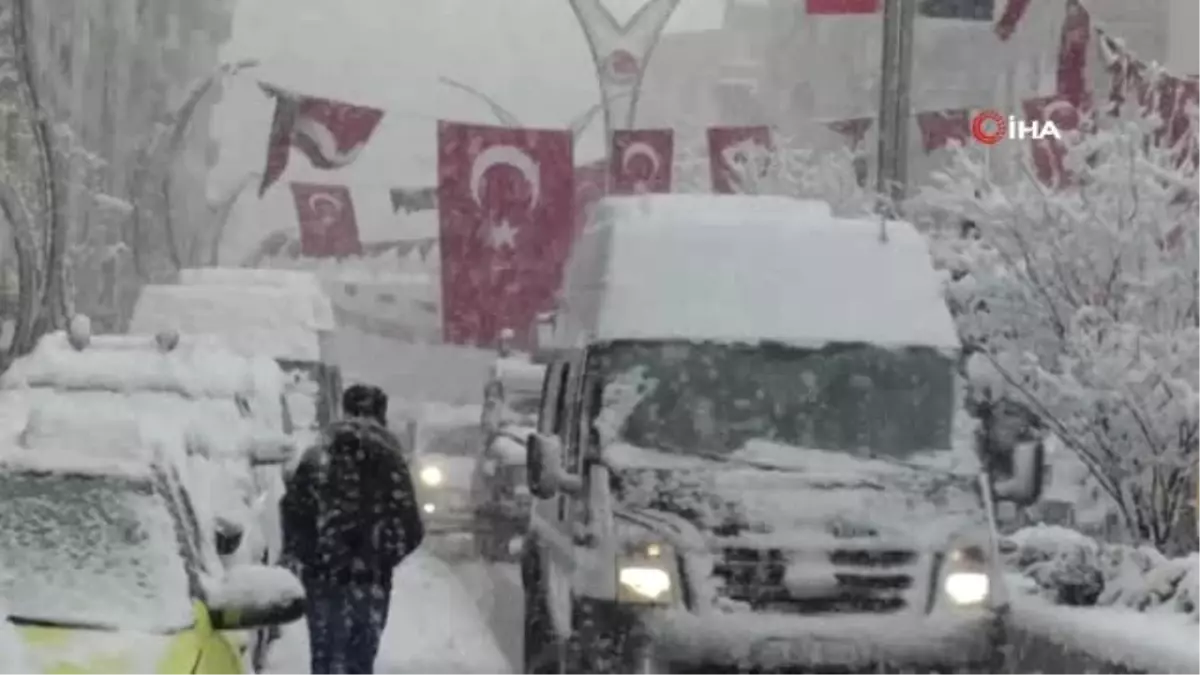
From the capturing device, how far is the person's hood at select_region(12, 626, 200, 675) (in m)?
6.83

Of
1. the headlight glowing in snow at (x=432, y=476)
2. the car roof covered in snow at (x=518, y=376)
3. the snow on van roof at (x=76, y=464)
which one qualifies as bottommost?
the headlight glowing in snow at (x=432, y=476)

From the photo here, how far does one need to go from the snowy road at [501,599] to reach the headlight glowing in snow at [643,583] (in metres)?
4.31

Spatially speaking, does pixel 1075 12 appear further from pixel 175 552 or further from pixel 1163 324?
pixel 175 552

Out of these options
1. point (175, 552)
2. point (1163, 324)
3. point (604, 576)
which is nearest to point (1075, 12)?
point (1163, 324)

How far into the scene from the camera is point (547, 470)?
1102 cm

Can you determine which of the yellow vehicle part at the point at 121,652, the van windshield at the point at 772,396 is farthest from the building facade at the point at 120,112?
the yellow vehicle part at the point at 121,652

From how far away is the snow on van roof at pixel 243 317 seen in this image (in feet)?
70.5

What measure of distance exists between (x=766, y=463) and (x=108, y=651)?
4713 mm

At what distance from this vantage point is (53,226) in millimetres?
33375

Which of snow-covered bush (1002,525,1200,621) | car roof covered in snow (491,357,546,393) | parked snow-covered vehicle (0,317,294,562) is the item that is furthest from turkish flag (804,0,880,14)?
parked snow-covered vehicle (0,317,294,562)

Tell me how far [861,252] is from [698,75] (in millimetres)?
69935

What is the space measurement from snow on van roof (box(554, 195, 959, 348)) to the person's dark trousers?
176 cm

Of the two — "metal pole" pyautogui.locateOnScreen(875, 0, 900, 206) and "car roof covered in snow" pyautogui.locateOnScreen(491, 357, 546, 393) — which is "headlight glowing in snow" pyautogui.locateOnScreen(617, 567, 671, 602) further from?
"car roof covered in snow" pyautogui.locateOnScreen(491, 357, 546, 393)

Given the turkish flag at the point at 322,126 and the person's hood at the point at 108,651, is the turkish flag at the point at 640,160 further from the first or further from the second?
the person's hood at the point at 108,651
